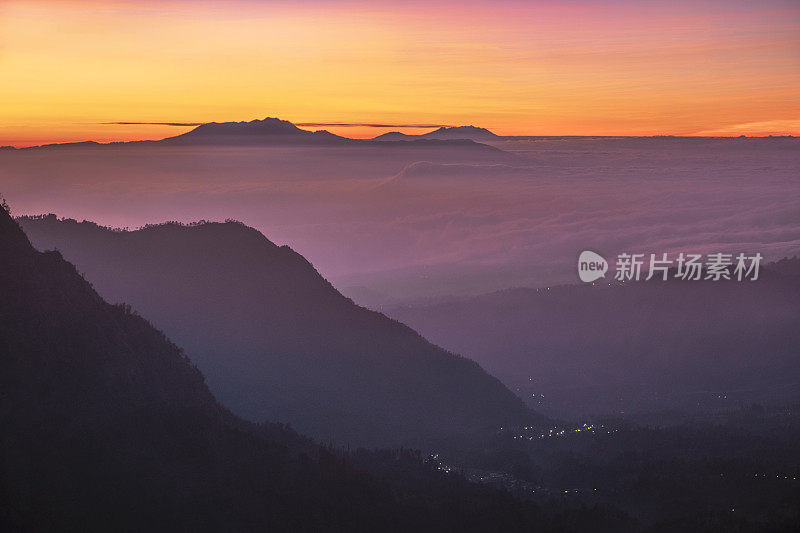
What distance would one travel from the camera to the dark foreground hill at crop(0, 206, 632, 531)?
11862 centimetres

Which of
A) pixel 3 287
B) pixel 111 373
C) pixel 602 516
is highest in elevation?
pixel 3 287

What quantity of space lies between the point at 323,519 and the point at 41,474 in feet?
128

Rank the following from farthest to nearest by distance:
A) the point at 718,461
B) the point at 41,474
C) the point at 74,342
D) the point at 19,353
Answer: the point at 718,461, the point at 74,342, the point at 19,353, the point at 41,474

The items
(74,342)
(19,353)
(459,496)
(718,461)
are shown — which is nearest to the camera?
(19,353)

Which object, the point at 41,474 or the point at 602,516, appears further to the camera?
the point at 602,516

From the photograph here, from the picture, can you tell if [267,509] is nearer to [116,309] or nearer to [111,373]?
[111,373]

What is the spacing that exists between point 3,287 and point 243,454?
41.1m

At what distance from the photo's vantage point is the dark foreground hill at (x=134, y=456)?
389 feet

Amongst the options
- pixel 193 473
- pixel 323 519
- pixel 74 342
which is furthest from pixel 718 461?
pixel 74 342

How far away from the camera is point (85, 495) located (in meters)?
119

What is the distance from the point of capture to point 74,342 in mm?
135625

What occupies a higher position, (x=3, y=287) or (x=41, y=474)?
(x=3, y=287)

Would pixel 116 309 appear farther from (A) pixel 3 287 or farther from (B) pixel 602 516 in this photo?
(B) pixel 602 516

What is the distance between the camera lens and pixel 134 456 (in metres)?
128
